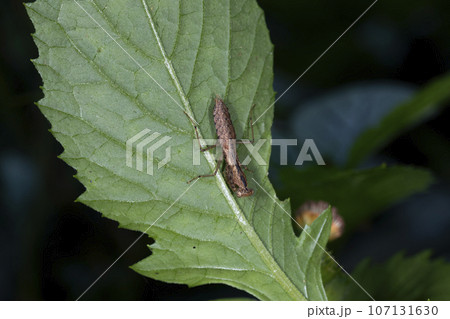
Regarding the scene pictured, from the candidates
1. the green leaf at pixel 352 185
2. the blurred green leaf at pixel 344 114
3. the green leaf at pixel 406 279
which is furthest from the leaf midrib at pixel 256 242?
the blurred green leaf at pixel 344 114

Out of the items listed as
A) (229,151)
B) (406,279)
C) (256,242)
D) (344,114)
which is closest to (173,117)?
(229,151)

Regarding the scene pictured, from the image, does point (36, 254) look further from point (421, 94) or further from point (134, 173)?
point (421, 94)

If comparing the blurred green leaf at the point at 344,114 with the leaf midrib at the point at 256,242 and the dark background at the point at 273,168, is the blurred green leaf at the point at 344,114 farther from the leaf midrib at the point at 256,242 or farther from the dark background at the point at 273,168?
the leaf midrib at the point at 256,242

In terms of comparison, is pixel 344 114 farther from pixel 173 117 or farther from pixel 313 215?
pixel 173 117

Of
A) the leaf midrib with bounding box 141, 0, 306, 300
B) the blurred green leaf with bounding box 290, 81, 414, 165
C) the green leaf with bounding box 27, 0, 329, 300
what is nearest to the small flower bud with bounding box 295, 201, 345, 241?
the green leaf with bounding box 27, 0, 329, 300
